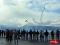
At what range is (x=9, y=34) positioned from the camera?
37.1 metres

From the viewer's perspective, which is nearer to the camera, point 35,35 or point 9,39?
point 9,39

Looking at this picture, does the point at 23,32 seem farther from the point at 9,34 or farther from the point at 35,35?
the point at 9,34

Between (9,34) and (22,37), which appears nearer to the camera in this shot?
(9,34)

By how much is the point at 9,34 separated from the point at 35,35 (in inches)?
331

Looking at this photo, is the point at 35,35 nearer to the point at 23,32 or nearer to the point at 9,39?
the point at 23,32

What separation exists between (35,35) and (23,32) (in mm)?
2638

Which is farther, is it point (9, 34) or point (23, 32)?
point (23, 32)

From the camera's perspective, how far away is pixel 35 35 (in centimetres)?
4431

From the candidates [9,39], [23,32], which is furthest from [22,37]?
[9,39]

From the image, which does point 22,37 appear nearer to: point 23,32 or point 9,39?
point 23,32

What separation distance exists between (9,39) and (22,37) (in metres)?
6.60

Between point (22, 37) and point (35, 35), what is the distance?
2640mm

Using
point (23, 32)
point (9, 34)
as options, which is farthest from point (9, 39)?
point (23, 32)

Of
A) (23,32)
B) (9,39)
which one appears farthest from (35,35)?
(9,39)
